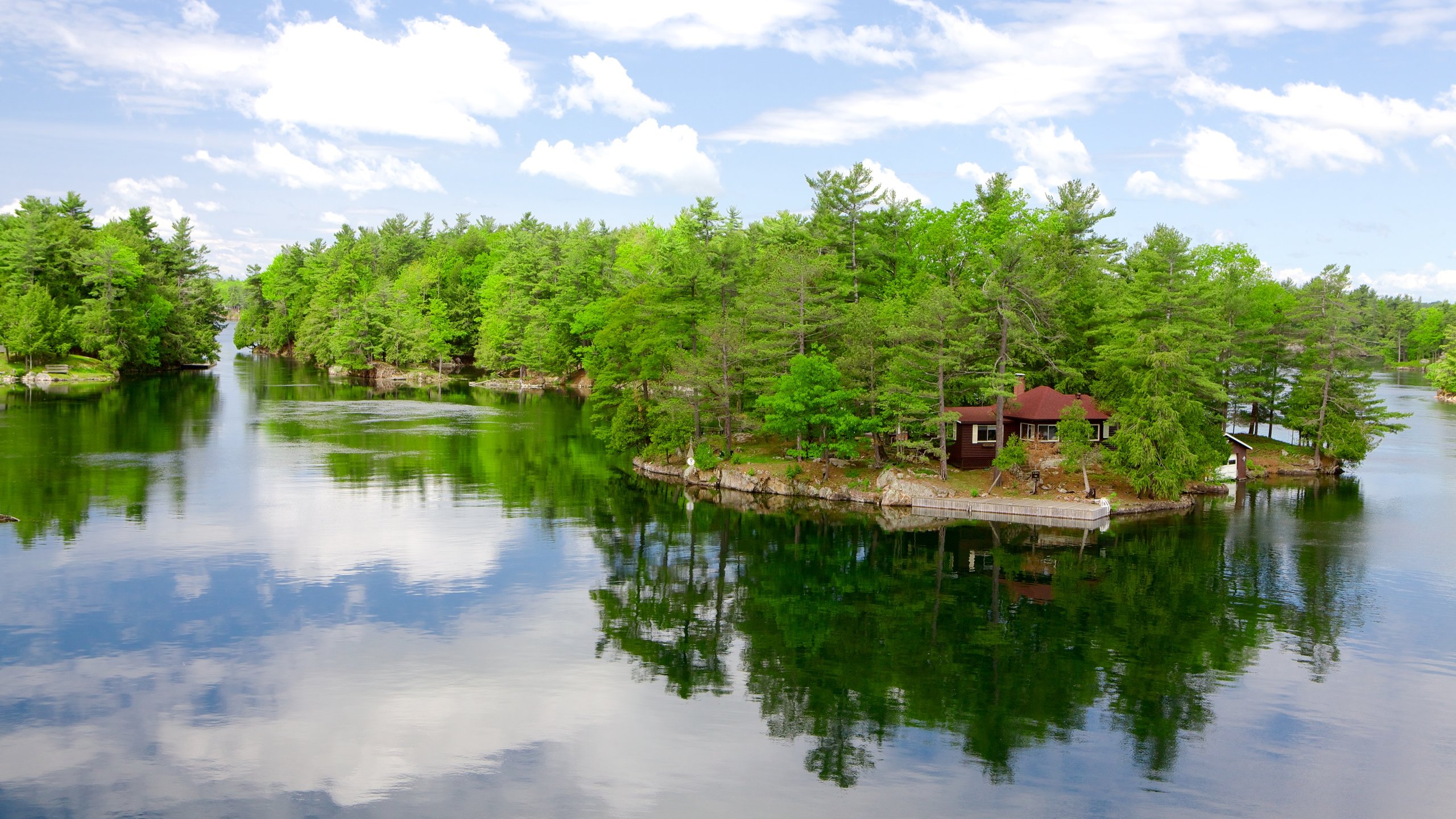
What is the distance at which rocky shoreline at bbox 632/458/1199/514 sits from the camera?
158ft

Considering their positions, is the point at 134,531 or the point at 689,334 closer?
the point at 134,531

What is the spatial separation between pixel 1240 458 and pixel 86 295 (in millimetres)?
110332

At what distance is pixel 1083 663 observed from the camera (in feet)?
91.2

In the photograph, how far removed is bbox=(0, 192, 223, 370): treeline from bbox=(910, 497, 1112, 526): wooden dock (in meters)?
93.3

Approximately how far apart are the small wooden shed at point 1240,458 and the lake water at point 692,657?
20.1 ft

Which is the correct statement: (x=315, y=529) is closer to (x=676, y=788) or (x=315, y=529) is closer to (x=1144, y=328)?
(x=676, y=788)

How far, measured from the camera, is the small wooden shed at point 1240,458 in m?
56.6

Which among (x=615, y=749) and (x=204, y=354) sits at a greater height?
(x=204, y=354)

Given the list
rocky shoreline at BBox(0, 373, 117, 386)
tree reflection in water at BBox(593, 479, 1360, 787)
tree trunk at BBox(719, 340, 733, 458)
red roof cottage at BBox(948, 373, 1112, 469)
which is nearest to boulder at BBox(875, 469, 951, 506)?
tree reflection in water at BBox(593, 479, 1360, 787)

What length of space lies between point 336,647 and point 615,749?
1006 centimetres

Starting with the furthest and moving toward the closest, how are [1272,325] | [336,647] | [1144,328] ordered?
[1272,325] < [1144,328] < [336,647]

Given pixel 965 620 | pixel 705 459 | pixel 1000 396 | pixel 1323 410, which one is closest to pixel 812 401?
pixel 705 459

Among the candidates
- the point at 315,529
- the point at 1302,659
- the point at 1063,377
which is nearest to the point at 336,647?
the point at 315,529

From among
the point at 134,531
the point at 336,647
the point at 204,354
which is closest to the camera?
the point at 336,647
